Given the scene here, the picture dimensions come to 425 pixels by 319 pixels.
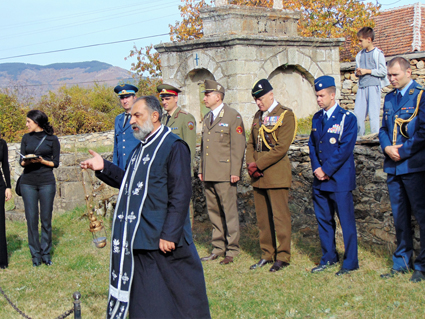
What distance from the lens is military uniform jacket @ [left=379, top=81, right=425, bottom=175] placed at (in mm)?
4602

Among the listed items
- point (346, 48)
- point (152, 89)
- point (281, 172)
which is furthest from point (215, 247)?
point (346, 48)

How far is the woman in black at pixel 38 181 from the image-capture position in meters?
6.55

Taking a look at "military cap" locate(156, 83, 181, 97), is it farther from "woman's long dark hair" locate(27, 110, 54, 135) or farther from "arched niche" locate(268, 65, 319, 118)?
"arched niche" locate(268, 65, 319, 118)

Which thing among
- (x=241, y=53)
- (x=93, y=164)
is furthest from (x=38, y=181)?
(x=241, y=53)

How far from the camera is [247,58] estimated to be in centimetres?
1033

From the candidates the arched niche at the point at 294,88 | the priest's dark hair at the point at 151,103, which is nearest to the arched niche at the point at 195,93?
the arched niche at the point at 294,88

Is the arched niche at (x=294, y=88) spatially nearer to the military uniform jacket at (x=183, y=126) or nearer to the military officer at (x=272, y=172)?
the military uniform jacket at (x=183, y=126)

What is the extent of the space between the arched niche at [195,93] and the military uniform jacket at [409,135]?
6536mm

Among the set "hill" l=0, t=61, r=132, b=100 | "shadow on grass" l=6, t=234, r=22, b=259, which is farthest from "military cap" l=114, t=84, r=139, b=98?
"hill" l=0, t=61, r=132, b=100

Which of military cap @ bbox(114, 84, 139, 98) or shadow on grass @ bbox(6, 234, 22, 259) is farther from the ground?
military cap @ bbox(114, 84, 139, 98)

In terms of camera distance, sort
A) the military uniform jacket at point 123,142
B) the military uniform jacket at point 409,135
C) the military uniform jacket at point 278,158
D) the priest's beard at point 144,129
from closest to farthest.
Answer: the priest's beard at point 144,129
the military uniform jacket at point 409,135
the military uniform jacket at point 278,158
the military uniform jacket at point 123,142

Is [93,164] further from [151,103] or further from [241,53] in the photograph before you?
[241,53]

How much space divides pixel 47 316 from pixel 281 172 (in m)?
2.96

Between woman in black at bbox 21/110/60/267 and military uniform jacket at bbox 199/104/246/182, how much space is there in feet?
7.12
